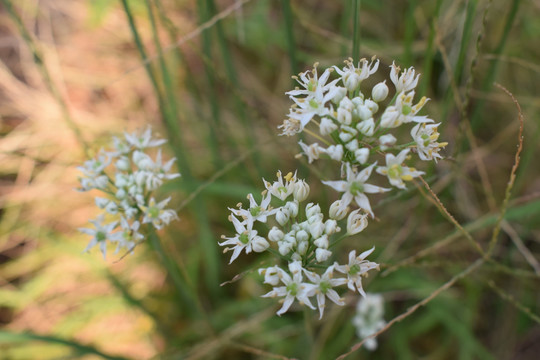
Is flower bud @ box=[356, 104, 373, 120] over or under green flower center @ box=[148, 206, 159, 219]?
over

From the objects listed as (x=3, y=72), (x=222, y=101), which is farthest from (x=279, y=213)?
(x=3, y=72)

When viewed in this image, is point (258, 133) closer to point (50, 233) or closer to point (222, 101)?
point (222, 101)

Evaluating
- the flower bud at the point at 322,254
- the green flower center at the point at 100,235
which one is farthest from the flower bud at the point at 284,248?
the green flower center at the point at 100,235

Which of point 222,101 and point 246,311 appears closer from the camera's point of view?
point 246,311

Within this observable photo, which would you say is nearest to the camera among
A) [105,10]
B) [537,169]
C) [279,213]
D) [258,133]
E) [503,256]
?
[279,213]

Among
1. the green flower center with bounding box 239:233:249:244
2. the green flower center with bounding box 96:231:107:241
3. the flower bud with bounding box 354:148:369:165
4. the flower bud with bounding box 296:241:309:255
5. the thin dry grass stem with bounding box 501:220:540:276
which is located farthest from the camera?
the thin dry grass stem with bounding box 501:220:540:276

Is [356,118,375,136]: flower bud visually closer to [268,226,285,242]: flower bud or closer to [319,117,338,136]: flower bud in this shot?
[319,117,338,136]: flower bud

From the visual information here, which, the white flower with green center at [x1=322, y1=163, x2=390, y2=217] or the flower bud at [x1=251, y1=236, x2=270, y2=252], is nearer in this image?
the white flower with green center at [x1=322, y1=163, x2=390, y2=217]

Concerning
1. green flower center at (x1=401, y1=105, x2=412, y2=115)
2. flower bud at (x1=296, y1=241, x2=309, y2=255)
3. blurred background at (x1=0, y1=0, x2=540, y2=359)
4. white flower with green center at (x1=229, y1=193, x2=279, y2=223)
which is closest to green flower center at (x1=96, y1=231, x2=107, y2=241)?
blurred background at (x1=0, y1=0, x2=540, y2=359)

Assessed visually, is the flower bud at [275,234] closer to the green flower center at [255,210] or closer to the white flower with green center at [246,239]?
the white flower with green center at [246,239]
